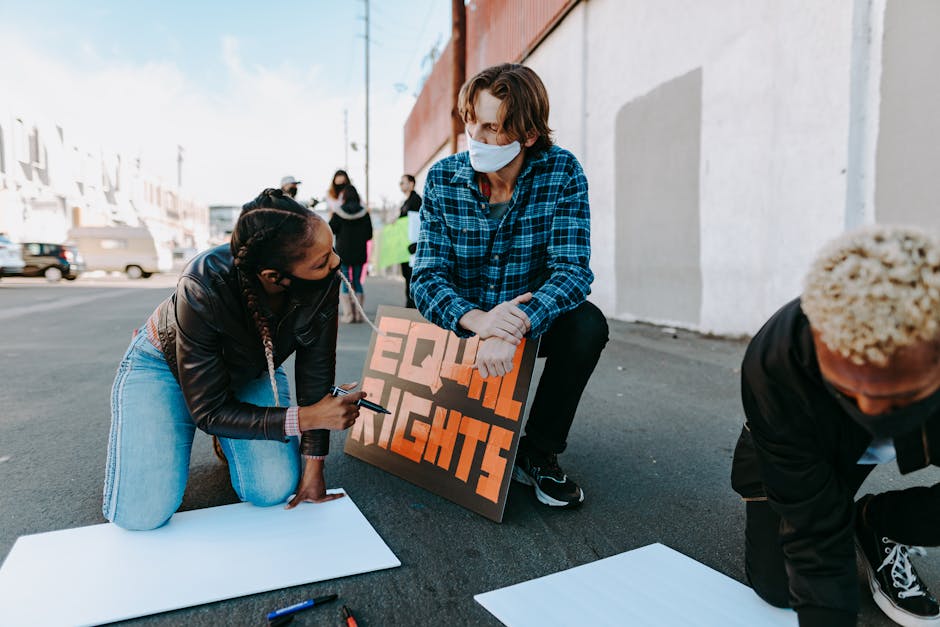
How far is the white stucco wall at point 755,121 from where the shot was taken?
486cm

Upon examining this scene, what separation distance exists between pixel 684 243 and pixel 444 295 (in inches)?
212

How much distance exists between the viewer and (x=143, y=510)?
1881 mm

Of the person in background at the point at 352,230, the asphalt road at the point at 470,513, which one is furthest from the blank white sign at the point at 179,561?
the person in background at the point at 352,230

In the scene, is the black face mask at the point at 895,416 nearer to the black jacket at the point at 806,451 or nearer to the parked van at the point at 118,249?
the black jacket at the point at 806,451

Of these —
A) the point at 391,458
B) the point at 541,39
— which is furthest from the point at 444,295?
the point at 541,39

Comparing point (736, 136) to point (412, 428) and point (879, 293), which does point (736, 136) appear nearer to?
point (412, 428)

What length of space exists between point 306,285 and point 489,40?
13.5 metres

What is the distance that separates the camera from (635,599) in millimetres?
1563

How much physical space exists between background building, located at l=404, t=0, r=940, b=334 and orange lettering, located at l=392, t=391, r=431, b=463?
381 centimetres

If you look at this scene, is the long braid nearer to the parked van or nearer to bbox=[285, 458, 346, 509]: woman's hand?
bbox=[285, 458, 346, 509]: woman's hand

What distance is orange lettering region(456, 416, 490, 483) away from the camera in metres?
2.18

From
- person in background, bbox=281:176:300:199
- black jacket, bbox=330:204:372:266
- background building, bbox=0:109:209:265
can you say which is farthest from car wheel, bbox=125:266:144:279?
person in background, bbox=281:176:300:199

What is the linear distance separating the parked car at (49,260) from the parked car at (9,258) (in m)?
0.46

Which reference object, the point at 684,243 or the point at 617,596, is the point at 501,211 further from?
the point at 684,243
